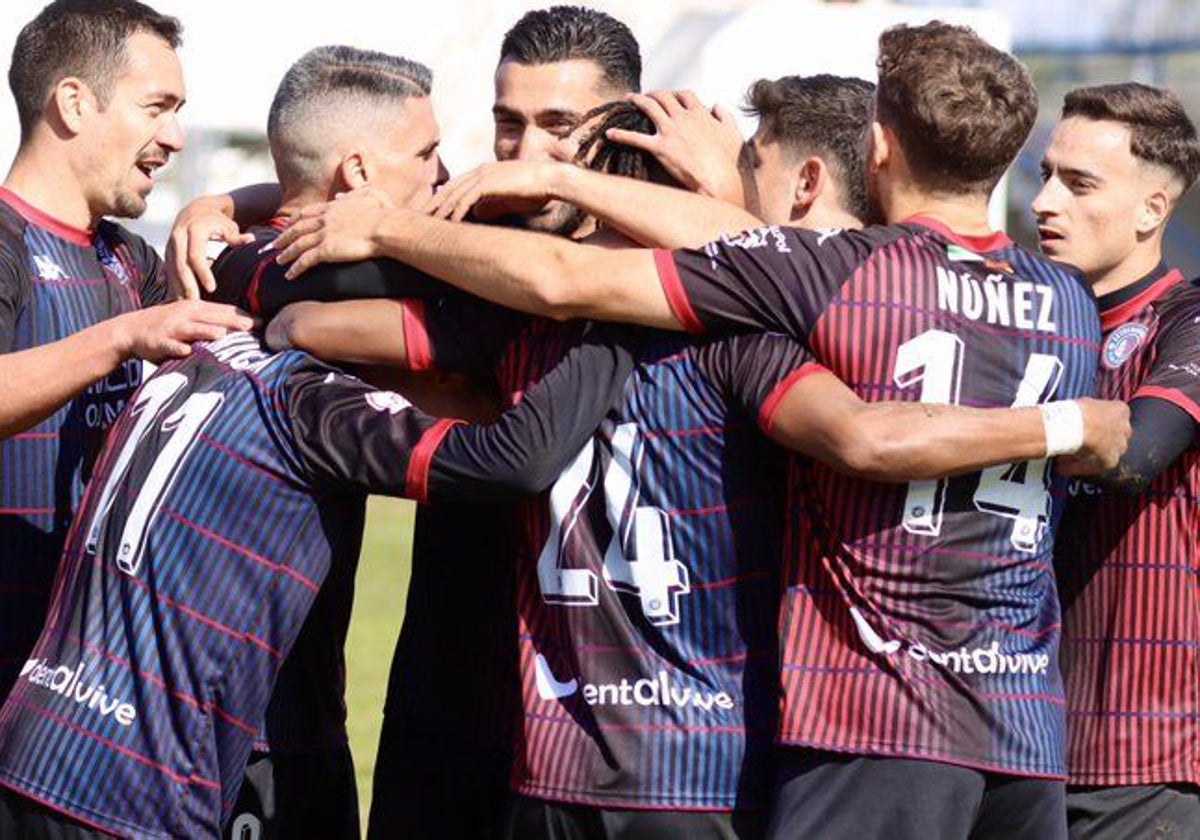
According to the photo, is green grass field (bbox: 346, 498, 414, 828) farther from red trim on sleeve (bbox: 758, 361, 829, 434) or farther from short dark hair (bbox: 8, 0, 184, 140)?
red trim on sleeve (bbox: 758, 361, 829, 434)

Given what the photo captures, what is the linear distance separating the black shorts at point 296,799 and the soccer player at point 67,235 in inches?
27.7

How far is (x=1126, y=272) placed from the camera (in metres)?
5.39

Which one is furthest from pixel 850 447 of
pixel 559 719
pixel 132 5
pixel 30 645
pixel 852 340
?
pixel 132 5

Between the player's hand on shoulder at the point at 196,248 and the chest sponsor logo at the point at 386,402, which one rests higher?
the player's hand on shoulder at the point at 196,248

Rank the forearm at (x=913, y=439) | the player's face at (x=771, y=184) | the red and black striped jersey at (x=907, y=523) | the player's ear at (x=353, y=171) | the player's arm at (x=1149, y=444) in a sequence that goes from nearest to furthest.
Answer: the forearm at (x=913, y=439) → the red and black striped jersey at (x=907, y=523) → the player's arm at (x=1149, y=444) → the player's face at (x=771, y=184) → the player's ear at (x=353, y=171)

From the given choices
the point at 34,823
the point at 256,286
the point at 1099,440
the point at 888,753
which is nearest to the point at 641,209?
the point at 256,286

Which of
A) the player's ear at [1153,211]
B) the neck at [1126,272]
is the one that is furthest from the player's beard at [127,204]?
the player's ear at [1153,211]

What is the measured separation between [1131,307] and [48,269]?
9.31ft

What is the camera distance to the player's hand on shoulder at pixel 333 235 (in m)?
4.53

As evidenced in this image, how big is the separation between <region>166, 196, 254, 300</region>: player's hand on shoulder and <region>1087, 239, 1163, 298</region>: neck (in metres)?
2.22

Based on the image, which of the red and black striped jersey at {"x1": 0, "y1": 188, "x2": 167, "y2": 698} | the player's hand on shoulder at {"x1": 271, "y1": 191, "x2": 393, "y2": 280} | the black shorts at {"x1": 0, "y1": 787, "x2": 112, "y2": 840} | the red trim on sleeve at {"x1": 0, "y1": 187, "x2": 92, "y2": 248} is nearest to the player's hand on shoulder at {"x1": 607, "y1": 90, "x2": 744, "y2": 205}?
the player's hand on shoulder at {"x1": 271, "y1": 191, "x2": 393, "y2": 280}

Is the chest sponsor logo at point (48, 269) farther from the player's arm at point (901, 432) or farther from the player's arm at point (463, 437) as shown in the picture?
the player's arm at point (901, 432)

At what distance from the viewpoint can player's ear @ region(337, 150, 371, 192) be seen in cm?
519

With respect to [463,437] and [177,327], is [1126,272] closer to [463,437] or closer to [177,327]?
[463,437]
